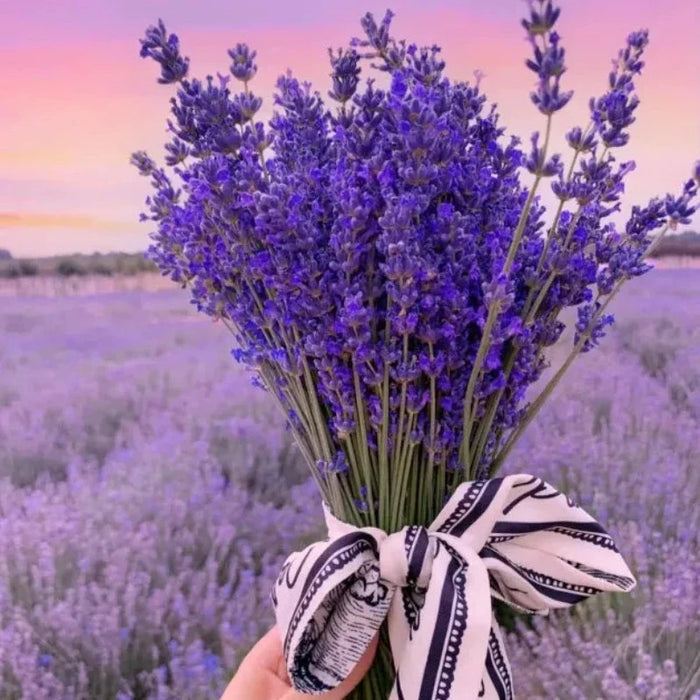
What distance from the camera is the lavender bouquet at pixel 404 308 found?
2.19 ft

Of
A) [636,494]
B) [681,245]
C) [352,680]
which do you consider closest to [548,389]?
[352,680]

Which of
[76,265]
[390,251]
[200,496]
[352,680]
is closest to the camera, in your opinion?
[390,251]

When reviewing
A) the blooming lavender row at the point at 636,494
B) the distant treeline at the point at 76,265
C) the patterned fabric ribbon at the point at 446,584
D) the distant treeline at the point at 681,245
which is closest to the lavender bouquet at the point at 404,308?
the patterned fabric ribbon at the point at 446,584

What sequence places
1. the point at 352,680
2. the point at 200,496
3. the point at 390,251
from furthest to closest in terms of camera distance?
1. the point at 200,496
2. the point at 352,680
3. the point at 390,251

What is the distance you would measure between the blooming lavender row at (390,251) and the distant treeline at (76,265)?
25.7 inches

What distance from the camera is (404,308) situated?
0.65 m

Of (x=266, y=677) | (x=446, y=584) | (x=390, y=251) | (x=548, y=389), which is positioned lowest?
(x=266, y=677)

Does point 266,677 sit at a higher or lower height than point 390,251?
lower

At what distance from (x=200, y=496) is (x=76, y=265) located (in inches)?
17.3

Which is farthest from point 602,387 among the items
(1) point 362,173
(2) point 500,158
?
(1) point 362,173

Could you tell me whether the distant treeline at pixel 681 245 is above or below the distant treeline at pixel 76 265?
above

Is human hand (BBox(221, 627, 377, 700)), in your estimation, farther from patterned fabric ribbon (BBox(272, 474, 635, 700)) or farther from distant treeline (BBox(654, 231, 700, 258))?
distant treeline (BBox(654, 231, 700, 258))

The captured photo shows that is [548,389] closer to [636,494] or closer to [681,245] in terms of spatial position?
[636,494]

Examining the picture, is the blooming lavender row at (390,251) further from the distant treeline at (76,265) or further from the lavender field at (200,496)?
the distant treeline at (76,265)
